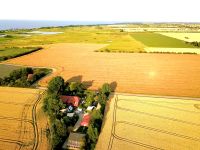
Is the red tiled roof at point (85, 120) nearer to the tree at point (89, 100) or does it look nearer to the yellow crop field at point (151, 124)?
the yellow crop field at point (151, 124)

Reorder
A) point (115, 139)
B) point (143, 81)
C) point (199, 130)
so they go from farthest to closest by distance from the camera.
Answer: point (143, 81) → point (199, 130) → point (115, 139)

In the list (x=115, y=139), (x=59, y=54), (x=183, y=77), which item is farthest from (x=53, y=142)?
(x=59, y=54)

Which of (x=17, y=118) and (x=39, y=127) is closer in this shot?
(x=39, y=127)

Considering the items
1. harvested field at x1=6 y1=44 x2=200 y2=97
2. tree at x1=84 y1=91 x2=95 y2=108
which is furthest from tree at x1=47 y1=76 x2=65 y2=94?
harvested field at x1=6 y1=44 x2=200 y2=97

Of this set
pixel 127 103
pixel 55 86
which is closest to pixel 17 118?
pixel 55 86

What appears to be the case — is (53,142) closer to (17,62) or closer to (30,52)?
(17,62)

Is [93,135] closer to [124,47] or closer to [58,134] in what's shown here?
[58,134]

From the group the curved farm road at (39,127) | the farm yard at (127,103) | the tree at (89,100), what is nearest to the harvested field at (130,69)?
the farm yard at (127,103)
